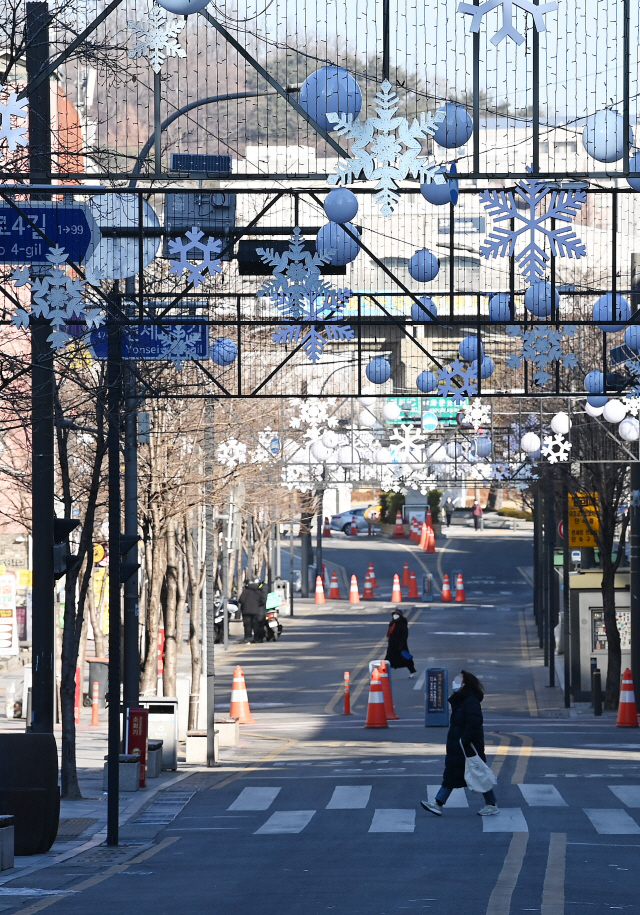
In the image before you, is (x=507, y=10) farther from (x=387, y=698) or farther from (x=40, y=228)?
(x=387, y=698)

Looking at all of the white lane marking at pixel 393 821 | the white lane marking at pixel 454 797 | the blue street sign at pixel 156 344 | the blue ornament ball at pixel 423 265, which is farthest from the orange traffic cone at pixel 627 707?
the blue ornament ball at pixel 423 265

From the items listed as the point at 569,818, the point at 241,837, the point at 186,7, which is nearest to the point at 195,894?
the point at 241,837

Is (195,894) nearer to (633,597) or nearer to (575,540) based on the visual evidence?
(633,597)

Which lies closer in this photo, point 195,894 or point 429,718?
point 195,894

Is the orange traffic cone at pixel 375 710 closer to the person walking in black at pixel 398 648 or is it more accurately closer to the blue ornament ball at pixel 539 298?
the person walking in black at pixel 398 648

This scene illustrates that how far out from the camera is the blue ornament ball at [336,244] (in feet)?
47.1

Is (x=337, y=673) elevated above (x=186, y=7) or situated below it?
below

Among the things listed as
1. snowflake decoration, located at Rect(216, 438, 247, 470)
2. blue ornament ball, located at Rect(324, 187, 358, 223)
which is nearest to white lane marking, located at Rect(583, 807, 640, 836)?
blue ornament ball, located at Rect(324, 187, 358, 223)

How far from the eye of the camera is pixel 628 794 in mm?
18719

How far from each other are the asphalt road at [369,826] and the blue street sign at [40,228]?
5.53 meters

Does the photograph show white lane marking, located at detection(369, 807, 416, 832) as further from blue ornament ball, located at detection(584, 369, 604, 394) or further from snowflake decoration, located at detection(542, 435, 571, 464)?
snowflake decoration, located at detection(542, 435, 571, 464)

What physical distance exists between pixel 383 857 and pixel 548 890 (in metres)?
2.59

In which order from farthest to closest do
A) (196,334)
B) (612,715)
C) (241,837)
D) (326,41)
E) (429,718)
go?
(612,715), (429,718), (196,334), (241,837), (326,41)

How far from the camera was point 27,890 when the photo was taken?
12219 mm
